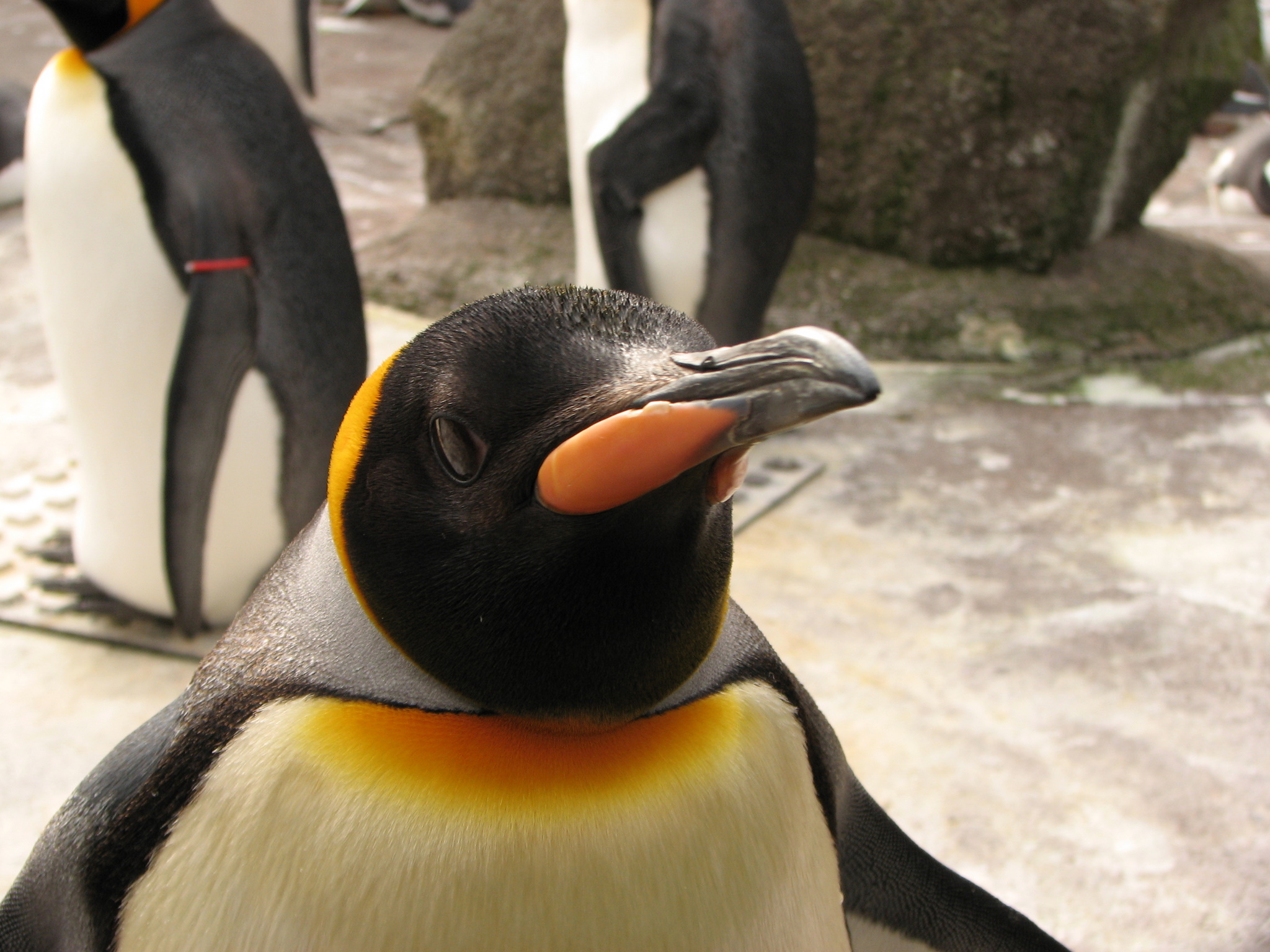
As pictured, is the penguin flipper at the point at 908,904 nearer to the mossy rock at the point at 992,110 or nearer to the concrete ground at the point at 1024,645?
the concrete ground at the point at 1024,645

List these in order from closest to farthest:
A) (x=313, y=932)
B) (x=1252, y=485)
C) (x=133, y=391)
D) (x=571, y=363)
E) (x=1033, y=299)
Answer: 1. (x=571, y=363)
2. (x=313, y=932)
3. (x=133, y=391)
4. (x=1252, y=485)
5. (x=1033, y=299)

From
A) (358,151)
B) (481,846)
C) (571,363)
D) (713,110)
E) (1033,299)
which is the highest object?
(571,363)

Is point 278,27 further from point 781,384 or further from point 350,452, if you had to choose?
point 781,384

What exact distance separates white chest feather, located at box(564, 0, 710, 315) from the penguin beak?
2.79 meters

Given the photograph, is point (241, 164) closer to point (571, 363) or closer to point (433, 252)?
point (571, 363)

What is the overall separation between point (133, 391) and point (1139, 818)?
2.01 m

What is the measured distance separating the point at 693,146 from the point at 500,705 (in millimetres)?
2730

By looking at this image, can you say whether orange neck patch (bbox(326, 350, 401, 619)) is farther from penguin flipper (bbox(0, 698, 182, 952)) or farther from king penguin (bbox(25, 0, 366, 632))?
king penguin (bbox(25, 0, 366, 632))

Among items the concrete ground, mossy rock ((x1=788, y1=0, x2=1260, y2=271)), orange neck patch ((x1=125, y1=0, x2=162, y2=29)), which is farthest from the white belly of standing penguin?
mossy rock ((x1=788, y1=0, x2=1260, y2=271))

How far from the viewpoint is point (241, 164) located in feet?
7.06

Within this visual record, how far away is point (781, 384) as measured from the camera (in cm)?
64

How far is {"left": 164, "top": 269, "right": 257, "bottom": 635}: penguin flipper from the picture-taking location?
216 centimetres

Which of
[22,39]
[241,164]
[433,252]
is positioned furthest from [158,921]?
[22,39]

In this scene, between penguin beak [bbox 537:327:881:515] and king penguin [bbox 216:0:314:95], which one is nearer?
penguin beak [bbox 537:327:881:515]
